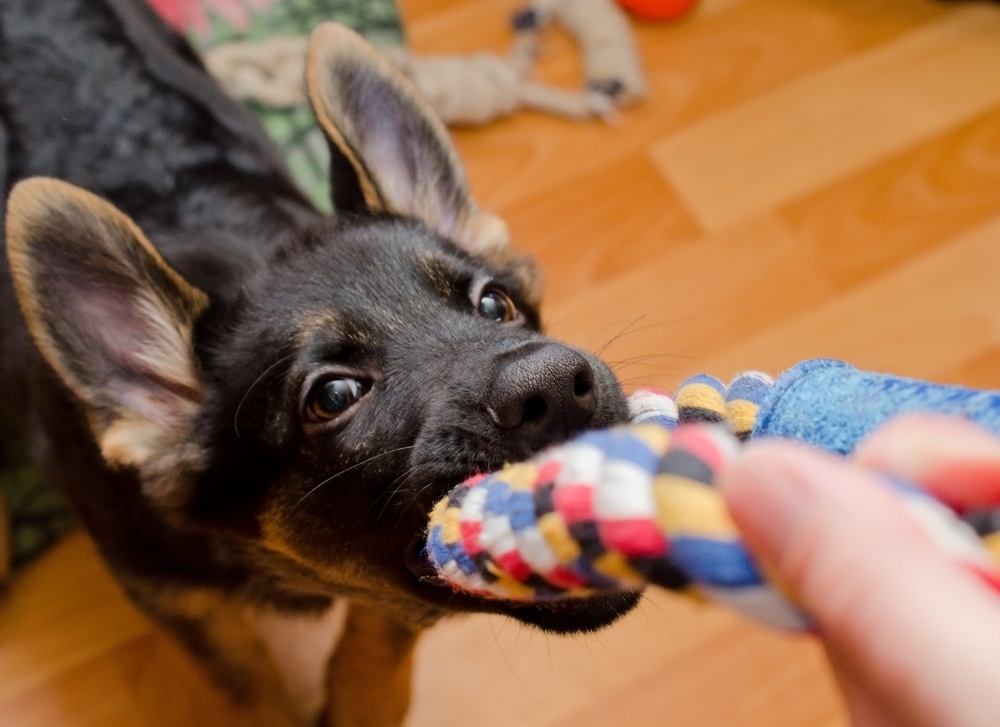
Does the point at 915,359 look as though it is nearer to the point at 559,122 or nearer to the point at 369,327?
the point at 559,122

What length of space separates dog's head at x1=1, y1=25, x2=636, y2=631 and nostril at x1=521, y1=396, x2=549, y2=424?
29 mm

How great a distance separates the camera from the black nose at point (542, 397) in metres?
1.07

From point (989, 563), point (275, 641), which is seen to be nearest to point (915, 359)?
point (275, 641)

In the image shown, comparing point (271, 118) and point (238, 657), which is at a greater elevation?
point (271, 118)

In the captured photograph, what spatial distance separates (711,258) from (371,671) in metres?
1.63

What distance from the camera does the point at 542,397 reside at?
1.07 metres

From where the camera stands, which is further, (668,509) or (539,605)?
(539,605)

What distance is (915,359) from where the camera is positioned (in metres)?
2.51

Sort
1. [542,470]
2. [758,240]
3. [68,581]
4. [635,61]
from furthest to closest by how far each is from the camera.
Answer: [635,61], [758,240], [68,581], [542,470]

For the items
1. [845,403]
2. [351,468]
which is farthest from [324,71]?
[845,403]

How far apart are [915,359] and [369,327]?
1848 millimetres

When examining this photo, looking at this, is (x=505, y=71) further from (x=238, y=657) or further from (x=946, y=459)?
(x=946, y=459)

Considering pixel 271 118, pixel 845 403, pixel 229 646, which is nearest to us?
pixel 845 403

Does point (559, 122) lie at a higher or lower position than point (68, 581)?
higher
